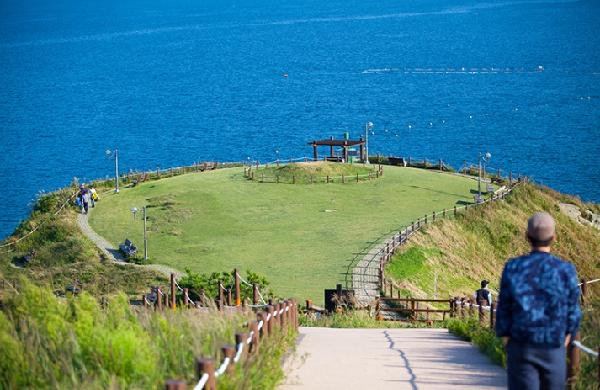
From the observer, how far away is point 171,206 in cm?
4725

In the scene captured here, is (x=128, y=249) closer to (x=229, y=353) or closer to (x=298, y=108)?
(x=229, y=353)

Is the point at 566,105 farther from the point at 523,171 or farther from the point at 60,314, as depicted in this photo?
the point at 60,314

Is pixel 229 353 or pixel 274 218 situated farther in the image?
pixel 274 218

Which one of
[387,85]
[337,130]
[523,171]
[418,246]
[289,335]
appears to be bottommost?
[289,335]

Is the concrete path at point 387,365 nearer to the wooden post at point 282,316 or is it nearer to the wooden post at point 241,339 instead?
the wooden post at point 282,316

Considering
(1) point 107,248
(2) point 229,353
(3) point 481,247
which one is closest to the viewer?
(2) point 229,353

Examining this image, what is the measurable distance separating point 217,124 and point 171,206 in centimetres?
6834

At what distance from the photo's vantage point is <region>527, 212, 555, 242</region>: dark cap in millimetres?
9359

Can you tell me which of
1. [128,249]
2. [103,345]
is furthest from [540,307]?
[128,249]

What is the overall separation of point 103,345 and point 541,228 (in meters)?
4.15

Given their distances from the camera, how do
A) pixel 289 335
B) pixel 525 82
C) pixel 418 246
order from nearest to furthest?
pixel 289 335 < pixel 418 246 < pixel 525 82

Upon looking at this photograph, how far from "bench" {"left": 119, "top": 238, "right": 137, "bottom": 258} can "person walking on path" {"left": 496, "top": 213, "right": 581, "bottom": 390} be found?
30.7 metres

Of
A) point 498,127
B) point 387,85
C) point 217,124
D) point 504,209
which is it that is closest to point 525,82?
point 387,85

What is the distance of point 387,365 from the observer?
46.9 ft
